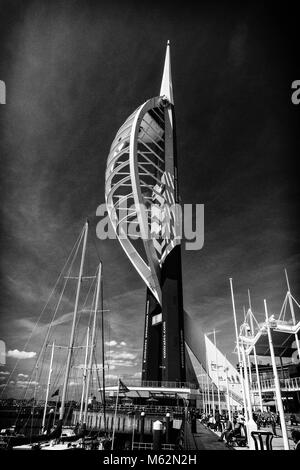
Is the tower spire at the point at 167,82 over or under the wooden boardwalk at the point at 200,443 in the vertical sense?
over

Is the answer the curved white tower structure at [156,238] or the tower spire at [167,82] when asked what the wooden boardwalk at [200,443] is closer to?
the curved white tower structure at [156,238]

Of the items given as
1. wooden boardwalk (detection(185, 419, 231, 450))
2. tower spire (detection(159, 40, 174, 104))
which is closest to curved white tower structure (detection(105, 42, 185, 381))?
tower spire (detection(159, 40, 174, 104))

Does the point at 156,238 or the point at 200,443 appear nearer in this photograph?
the point at 200,443

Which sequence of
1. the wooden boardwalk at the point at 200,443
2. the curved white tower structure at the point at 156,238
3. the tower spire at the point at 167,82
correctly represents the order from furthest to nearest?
the tower spire at the point at 167,82 < the curved white tower structure at the point at 156,238 < the wooden boardwalk at the point at 200,443

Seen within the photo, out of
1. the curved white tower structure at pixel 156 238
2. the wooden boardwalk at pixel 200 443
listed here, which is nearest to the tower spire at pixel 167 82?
the curved white tower structure at pixel 156 238

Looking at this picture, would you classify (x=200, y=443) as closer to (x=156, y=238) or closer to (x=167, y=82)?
(x=156, y=238)

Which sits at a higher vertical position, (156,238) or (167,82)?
(167,82)

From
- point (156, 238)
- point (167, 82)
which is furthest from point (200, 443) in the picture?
point (167, 82)

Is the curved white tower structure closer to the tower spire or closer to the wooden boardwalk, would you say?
the tower spire

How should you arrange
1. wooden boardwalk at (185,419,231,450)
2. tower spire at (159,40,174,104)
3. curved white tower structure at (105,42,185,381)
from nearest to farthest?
wooden boardwalk at (185,419,231,450) < curved white tower structure at (105,42,185,381) < tower spire at (159,40,174,104)


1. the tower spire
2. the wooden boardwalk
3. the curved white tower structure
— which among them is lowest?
the wooden boardwalk

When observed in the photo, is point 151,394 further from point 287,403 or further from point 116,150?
point 116,150

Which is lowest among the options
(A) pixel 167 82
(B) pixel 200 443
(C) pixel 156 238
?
(B) pixel 200 443
